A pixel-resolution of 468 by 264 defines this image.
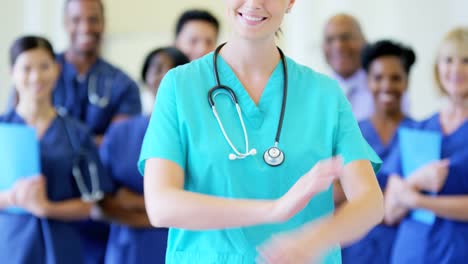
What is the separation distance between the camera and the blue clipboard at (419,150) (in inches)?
105

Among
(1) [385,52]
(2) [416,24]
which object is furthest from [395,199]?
(2) [416,24]

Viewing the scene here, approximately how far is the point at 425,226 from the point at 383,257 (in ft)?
0.85

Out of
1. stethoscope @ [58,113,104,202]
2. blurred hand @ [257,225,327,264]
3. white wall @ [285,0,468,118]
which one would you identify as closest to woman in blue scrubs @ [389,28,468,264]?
stethoscope @ [58,113,104,202]

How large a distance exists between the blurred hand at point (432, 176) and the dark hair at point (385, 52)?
0.63 meters

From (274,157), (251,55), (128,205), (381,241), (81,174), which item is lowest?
(381,241)

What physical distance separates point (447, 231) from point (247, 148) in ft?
4.64

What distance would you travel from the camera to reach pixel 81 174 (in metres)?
2.82

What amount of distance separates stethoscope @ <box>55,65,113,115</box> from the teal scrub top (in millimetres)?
2007

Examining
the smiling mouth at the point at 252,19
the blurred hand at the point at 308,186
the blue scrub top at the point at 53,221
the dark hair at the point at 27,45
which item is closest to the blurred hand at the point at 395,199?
the blue scrub top at the point at 53,221

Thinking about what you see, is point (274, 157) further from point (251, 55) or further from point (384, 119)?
point (384, 119)

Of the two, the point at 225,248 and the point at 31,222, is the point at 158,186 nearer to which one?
the point at 225,248

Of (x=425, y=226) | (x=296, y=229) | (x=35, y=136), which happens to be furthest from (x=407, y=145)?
(x=296, y=229)

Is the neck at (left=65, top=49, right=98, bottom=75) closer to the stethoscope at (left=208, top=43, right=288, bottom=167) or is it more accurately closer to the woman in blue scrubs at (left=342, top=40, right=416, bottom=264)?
the woman in blue scrubs at (left=342, top=40, right=416, bottom=264)

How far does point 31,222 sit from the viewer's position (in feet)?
8.91
